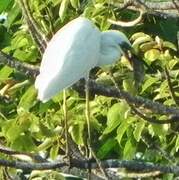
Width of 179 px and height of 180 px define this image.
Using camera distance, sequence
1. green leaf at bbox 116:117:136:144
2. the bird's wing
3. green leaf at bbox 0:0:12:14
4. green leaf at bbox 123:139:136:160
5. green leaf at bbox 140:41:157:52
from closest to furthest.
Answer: the bird's wing → green leaf at bbox 140:41:157:52 → green leaf at bbox 116:117:136:144 → green leaf at bbox 123:139:136:160 → green leaf at bbox 0:0:12:14

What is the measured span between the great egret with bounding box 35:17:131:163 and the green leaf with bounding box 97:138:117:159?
774 mm

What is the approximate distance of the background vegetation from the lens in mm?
2334

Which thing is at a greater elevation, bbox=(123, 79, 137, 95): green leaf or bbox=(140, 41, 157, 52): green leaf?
bbox=(140, 41, 157, 52): green leaf

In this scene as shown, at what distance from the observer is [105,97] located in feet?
8.40

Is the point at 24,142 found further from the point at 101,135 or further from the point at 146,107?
the point at 101,135

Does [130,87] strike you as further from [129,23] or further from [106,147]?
[106,147]

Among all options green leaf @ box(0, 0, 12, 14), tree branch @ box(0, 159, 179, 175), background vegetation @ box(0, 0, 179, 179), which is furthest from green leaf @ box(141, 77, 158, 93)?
green leaf @ box(0, 0, 12, 14)

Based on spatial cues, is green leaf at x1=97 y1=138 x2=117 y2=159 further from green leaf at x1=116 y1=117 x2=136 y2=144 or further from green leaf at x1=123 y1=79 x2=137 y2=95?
green leaf at x1=123 y1=79 x2=137 y2=95

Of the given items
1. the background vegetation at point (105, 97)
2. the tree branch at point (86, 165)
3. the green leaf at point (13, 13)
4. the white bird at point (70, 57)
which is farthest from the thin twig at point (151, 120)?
the green leaf at point (13, 13)

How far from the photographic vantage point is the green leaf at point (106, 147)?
292cm

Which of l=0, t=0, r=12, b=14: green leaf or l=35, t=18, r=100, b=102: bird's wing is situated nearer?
l=35, t=18, r=100, b=102: bird's wing

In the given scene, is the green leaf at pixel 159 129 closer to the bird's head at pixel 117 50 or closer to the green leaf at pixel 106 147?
the bird's head at pixel 117 50

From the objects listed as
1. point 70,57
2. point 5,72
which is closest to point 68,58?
point 70,57

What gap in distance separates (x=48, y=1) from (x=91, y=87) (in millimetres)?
355
